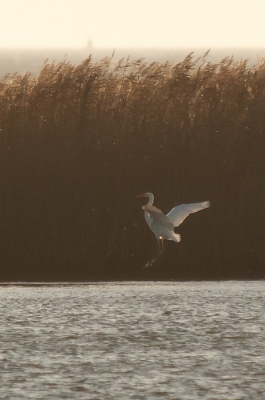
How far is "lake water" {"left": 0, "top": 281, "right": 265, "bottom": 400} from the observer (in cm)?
704

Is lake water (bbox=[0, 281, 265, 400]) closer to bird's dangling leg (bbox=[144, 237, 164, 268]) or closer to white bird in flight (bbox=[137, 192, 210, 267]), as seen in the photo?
bird's dangling leg (bbox=[144, 237, 164, 268])

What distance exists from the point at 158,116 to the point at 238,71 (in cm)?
129

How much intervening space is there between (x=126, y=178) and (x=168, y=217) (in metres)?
0.95

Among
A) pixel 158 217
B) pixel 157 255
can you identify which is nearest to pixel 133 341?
pixel 158 217

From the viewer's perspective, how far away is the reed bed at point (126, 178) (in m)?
12.6

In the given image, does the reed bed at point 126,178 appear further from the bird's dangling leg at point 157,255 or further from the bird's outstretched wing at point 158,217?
the bird's outstretched wing at point 158,217

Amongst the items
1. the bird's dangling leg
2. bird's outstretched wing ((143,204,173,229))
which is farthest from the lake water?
bird's outstretched wing ((143,204,173,229))

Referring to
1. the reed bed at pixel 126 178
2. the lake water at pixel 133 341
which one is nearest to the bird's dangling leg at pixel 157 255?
the reed bed at pixel 126 178

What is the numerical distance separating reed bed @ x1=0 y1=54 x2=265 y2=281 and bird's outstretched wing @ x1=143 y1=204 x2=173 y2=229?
62 centimetres

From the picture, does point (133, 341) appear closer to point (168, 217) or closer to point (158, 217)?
point (158, 217)

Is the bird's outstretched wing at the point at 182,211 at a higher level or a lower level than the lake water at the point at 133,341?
higher

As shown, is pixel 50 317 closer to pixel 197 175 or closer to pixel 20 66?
pixel 197 175

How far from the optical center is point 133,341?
871 centimetres

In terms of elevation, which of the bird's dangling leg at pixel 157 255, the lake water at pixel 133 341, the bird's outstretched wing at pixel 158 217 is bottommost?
the lake water at pixel 133 341
